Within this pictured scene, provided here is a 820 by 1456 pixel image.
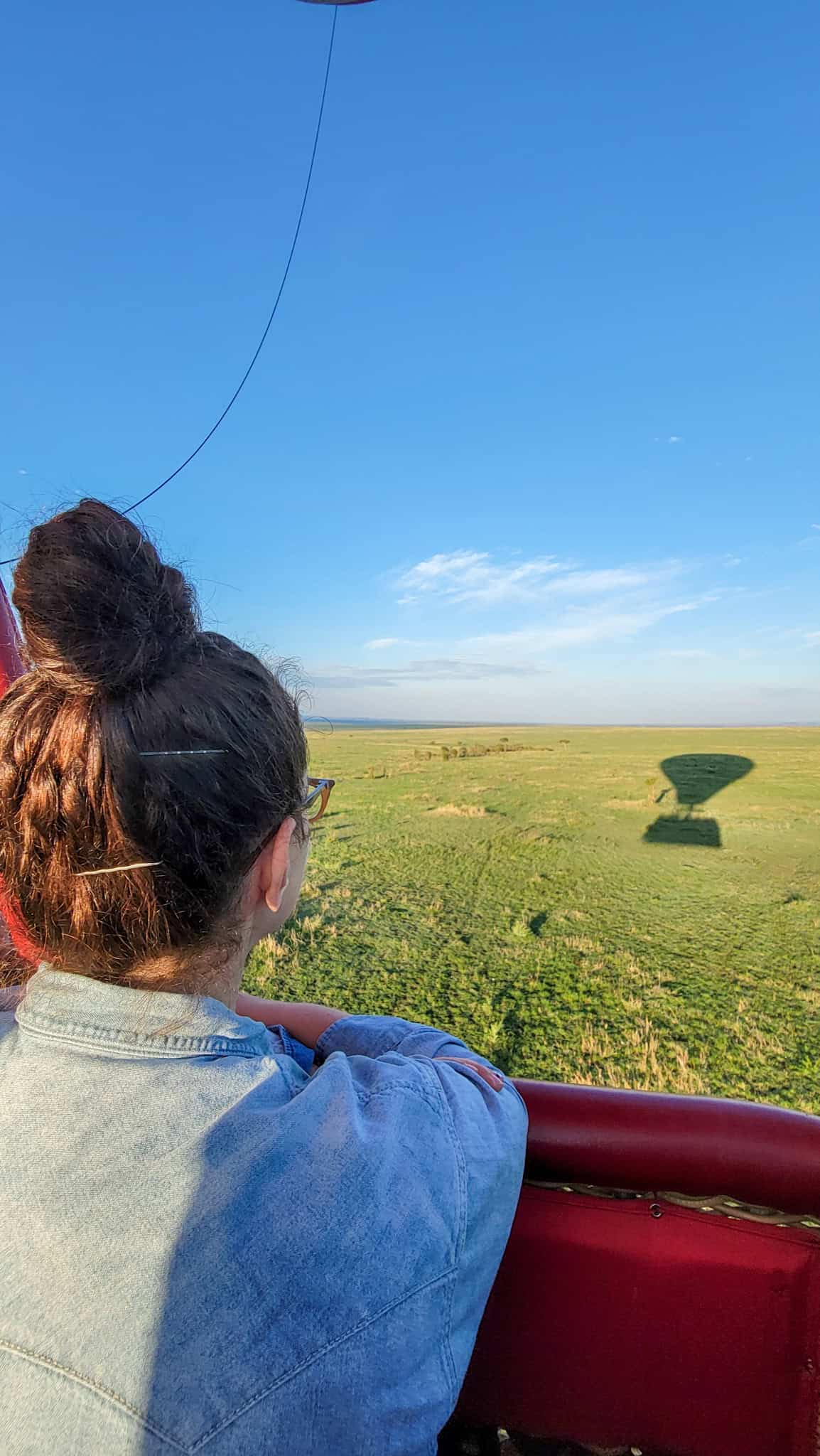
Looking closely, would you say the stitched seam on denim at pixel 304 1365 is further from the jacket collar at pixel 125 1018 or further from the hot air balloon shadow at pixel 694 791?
the hot air balloon shadow at pixel 694 791

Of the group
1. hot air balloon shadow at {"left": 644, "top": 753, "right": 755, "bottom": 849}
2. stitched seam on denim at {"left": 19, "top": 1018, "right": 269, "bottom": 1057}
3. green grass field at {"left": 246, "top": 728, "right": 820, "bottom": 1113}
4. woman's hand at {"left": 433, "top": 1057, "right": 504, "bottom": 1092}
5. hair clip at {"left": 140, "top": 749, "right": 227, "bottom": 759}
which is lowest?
green grass field at {"left": 246, "top": 728, "right": 820, "bottom": 1113}

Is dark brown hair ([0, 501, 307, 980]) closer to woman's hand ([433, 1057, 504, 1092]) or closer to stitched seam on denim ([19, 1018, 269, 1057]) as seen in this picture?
stitched seam on denim ([19, 1018, 269, 1057])

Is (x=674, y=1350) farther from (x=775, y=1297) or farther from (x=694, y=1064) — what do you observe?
A: (x=694, y=1064)

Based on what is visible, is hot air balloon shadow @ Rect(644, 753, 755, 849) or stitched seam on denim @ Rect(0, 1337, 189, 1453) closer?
stitched seam on denim @ Rect(0, 1337, 189, 1453)

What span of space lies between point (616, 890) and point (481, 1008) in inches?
98.0

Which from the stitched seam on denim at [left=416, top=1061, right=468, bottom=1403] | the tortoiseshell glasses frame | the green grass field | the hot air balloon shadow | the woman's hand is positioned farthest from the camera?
the hot air balloon shadow

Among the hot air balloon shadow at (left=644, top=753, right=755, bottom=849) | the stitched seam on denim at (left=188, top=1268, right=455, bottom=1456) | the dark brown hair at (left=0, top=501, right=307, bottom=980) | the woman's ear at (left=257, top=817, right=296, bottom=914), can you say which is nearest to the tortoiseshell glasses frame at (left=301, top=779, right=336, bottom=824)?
the woman's ear at (left=257, top=817, right=296, bottom=914)

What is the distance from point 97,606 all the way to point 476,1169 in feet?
2.74

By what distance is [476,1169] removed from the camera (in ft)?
2.68

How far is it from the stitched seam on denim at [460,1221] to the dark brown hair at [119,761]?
382mm

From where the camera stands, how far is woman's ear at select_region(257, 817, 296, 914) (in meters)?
1.00

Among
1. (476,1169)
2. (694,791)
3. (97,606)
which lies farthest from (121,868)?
(694,791)

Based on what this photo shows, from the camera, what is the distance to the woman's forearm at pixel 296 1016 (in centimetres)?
132

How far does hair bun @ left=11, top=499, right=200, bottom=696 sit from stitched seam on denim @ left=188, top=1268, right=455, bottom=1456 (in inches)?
27.8
